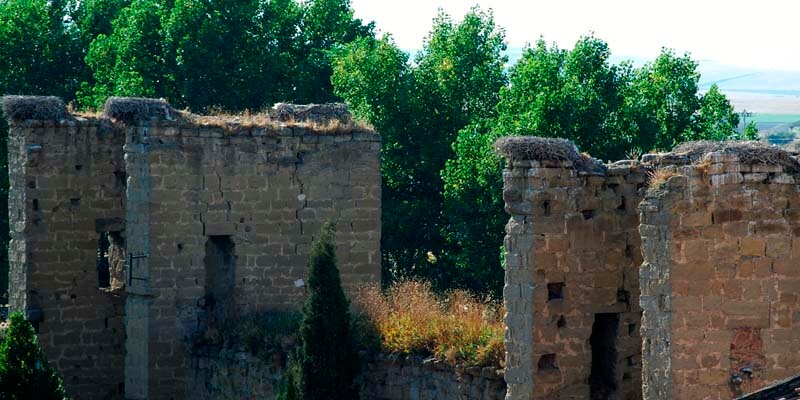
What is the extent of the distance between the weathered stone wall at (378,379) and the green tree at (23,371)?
2.49m

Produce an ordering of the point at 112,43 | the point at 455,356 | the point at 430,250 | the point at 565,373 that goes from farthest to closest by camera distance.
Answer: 1. the point at 112,43
2. the point at 430,250
3. the point at 455,356
4. the point at 565,373

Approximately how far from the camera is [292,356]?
24.1 metres

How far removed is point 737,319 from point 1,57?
99.0ft

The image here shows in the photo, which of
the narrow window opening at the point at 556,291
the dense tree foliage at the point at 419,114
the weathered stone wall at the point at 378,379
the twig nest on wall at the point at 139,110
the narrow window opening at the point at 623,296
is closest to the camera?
the narrow window opening at the point at 556,291

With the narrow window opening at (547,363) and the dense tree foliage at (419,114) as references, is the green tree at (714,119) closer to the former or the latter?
the dense tree foliage at (419,114)

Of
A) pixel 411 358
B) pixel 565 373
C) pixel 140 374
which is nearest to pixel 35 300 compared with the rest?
pixel 140 374

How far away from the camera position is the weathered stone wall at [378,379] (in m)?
22.4

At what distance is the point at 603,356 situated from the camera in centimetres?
2145

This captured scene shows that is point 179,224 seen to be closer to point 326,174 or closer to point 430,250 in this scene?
point 326,174

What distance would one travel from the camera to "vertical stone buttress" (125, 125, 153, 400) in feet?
88.2

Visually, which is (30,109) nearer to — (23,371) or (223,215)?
(223,215)

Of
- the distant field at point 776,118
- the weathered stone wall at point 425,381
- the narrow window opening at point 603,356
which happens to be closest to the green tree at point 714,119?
the weathered stone wall at point 425,381

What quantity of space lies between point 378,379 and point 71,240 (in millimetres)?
6939

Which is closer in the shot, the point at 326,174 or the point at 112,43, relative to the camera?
the point at 326,174
